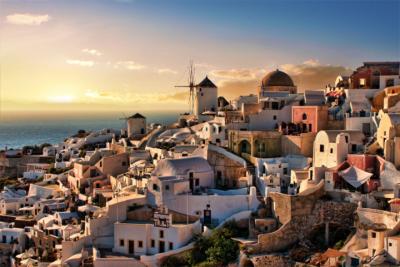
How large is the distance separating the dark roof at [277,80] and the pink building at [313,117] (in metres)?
7.64

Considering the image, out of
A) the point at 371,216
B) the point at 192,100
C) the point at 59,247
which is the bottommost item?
the point at 59,247

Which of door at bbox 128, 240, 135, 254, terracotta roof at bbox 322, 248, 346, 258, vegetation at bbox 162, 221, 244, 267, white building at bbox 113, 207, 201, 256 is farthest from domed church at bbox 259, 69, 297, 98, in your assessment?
terracotta roof at bbox 322, 248, 346, 258

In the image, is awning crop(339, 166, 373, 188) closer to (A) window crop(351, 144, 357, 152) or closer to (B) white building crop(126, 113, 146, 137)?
(A) window crop(351, 144, 357, 152)

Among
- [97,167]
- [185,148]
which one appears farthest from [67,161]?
[185,148]

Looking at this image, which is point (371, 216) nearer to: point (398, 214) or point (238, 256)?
point (398, 214)

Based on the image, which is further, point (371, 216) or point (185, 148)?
point (185, 148)

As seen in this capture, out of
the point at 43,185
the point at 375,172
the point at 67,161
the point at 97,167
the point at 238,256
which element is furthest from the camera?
the point at 67,161

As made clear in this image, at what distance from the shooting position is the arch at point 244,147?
29.4 meters

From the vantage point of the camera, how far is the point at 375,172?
23.9 m

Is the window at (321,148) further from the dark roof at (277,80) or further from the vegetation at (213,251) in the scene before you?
the dark roof at (277,80)

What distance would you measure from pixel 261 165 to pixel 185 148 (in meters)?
5.36

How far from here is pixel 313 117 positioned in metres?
29.5

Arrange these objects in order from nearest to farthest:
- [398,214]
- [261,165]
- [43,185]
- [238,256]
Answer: [398,214] → [238,256] → [261,165] → [43,185]

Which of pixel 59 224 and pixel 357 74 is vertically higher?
pixel 357 74
